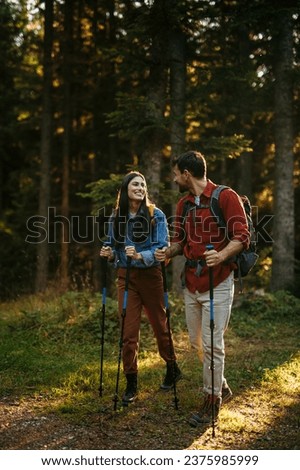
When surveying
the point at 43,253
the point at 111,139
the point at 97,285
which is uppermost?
the point at 111,139

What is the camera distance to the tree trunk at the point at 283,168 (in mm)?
13391

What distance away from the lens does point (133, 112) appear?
10.8 meters

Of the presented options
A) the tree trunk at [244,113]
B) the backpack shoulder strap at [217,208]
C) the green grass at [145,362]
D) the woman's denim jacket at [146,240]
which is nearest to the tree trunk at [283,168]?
the tree trunk at [244,113]

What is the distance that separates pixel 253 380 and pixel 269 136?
14117 millimetres

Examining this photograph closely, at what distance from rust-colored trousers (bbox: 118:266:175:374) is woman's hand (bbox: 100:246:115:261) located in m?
0.21

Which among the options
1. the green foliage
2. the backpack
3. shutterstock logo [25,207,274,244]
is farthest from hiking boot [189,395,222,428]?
shutterstock logo [25,207,274,244]

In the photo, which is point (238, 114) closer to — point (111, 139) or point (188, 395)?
point (111, 139)

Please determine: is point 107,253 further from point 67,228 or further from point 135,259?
point 67,228

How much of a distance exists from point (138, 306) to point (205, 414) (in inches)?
57.6

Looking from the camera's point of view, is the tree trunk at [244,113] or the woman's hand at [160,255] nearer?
the woman's hand at [160,255]

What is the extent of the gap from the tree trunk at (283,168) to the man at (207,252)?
8.78 m

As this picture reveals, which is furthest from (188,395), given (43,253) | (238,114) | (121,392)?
(238,114)

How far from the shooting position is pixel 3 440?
476 centimetres

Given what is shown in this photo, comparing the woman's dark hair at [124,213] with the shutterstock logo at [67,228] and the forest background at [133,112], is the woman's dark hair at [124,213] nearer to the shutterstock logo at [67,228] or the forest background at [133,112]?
the forest background at [133,112]
